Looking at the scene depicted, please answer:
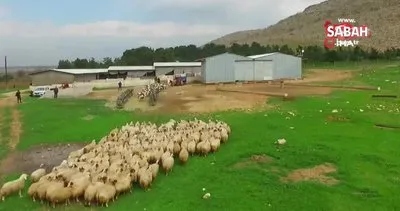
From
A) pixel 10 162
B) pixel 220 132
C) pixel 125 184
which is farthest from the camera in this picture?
pixel 220 132

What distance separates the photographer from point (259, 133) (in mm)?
20203

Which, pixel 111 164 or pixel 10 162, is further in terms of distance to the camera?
pixel 10 162

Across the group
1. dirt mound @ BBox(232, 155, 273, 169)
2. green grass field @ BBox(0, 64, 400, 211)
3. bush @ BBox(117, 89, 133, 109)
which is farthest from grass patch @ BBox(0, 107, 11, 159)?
dirt mound @ BBox(232, 155, 273, 169)

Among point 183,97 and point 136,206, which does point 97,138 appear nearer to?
point 136,206

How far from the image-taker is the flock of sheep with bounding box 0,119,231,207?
41.7 feet

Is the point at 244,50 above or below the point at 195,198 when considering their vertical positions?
above

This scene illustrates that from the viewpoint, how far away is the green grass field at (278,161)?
1234cm

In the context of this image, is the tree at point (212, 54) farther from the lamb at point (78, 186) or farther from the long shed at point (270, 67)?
the lamb at point (78, 186)

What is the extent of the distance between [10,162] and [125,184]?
6826 millimetres

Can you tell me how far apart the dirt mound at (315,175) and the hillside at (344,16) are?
10194 centimetres

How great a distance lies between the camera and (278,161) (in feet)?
51.6

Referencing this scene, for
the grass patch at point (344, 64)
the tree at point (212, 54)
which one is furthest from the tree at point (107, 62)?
the grass patch at point (344, 64)

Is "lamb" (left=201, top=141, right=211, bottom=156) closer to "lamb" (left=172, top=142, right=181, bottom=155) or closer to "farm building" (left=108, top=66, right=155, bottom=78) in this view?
"lamb" (left=172, top=142, right=181, bottom=155)

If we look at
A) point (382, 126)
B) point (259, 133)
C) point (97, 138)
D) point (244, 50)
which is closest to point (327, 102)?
point (382, 126)
